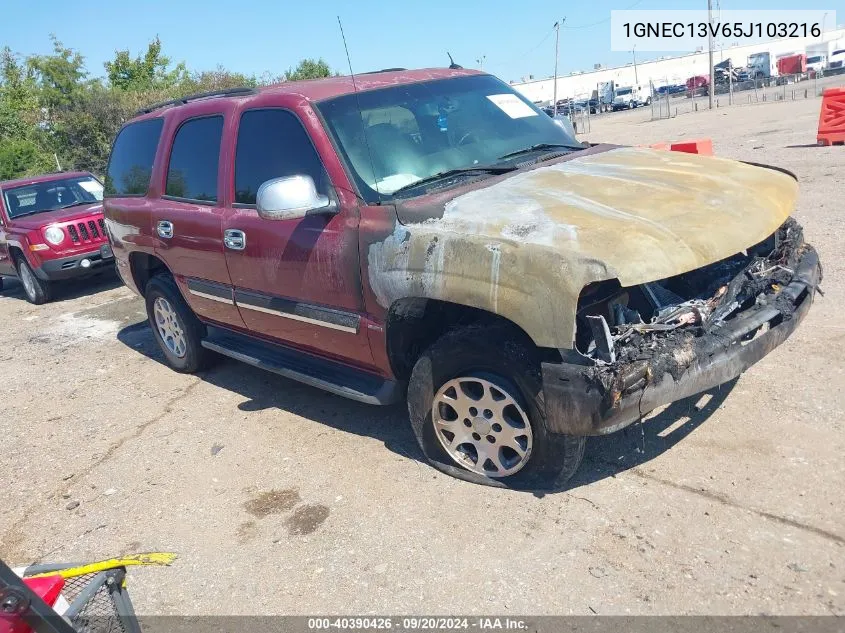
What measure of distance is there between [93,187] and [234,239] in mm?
7682

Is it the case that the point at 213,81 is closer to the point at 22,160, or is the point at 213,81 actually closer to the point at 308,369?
the point at 22,160

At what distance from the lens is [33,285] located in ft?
32.8

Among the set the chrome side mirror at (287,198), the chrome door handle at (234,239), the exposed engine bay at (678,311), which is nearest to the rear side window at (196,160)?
the chrome door handle at (234,239)

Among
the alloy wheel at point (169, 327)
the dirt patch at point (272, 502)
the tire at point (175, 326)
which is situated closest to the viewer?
the dirt patch at point (272, 502)

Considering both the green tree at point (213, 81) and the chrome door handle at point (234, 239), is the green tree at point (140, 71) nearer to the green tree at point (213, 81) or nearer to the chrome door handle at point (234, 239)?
the green tree at point (213, 81)

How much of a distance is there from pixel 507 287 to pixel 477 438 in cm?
91

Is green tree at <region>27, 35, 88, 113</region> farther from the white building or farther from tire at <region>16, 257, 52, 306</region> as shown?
the white building

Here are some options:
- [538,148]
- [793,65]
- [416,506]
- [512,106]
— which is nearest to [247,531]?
[416,506]

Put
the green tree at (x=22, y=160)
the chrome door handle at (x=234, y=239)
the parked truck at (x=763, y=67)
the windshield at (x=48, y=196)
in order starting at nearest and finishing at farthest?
the chrome door handle at (x=234, y=239)
the windshield at (x=48, y=196)
the green tree at (x=22, y=160)
the parked truck at (x=763, y=67)

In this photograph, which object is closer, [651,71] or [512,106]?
[512,106]

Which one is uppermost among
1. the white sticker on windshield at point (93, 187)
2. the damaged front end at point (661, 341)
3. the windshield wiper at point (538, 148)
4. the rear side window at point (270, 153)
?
the rear side window at point (270, 153)

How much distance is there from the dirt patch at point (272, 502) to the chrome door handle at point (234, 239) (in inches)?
59.7

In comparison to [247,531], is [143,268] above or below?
above

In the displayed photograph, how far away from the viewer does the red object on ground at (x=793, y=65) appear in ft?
168
